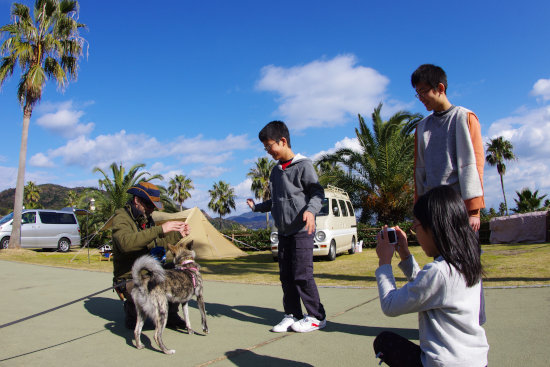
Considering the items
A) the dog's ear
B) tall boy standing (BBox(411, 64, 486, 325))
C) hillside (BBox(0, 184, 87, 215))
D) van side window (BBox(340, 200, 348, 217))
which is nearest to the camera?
tall boy standing (BBox(411, 64, 486, 325))

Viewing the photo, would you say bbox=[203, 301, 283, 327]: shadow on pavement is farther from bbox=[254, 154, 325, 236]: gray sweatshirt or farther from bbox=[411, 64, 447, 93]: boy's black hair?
bbox=[411, 64, 447, 93]: boy's black hair

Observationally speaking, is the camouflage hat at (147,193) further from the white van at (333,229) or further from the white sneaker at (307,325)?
the white van at (333,229)

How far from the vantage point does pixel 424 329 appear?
1.80 meters

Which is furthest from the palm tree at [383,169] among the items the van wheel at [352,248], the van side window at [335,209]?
the van side window at [335,209]

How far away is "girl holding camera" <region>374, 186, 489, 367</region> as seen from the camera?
1.69 m

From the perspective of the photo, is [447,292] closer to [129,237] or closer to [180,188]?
[129,237]

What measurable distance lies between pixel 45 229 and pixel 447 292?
21405 mm

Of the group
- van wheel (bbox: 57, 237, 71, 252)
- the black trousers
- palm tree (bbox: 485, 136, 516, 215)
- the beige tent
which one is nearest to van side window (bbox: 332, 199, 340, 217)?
the beige tent

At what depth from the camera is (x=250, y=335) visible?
388 centimetres

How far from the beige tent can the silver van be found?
26.0 ft

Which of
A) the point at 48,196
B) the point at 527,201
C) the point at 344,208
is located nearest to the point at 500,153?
the point at 527,201

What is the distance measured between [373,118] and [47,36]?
631 inches

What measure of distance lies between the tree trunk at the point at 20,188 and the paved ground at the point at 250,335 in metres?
12.2

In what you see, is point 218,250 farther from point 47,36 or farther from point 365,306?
point 47,36
